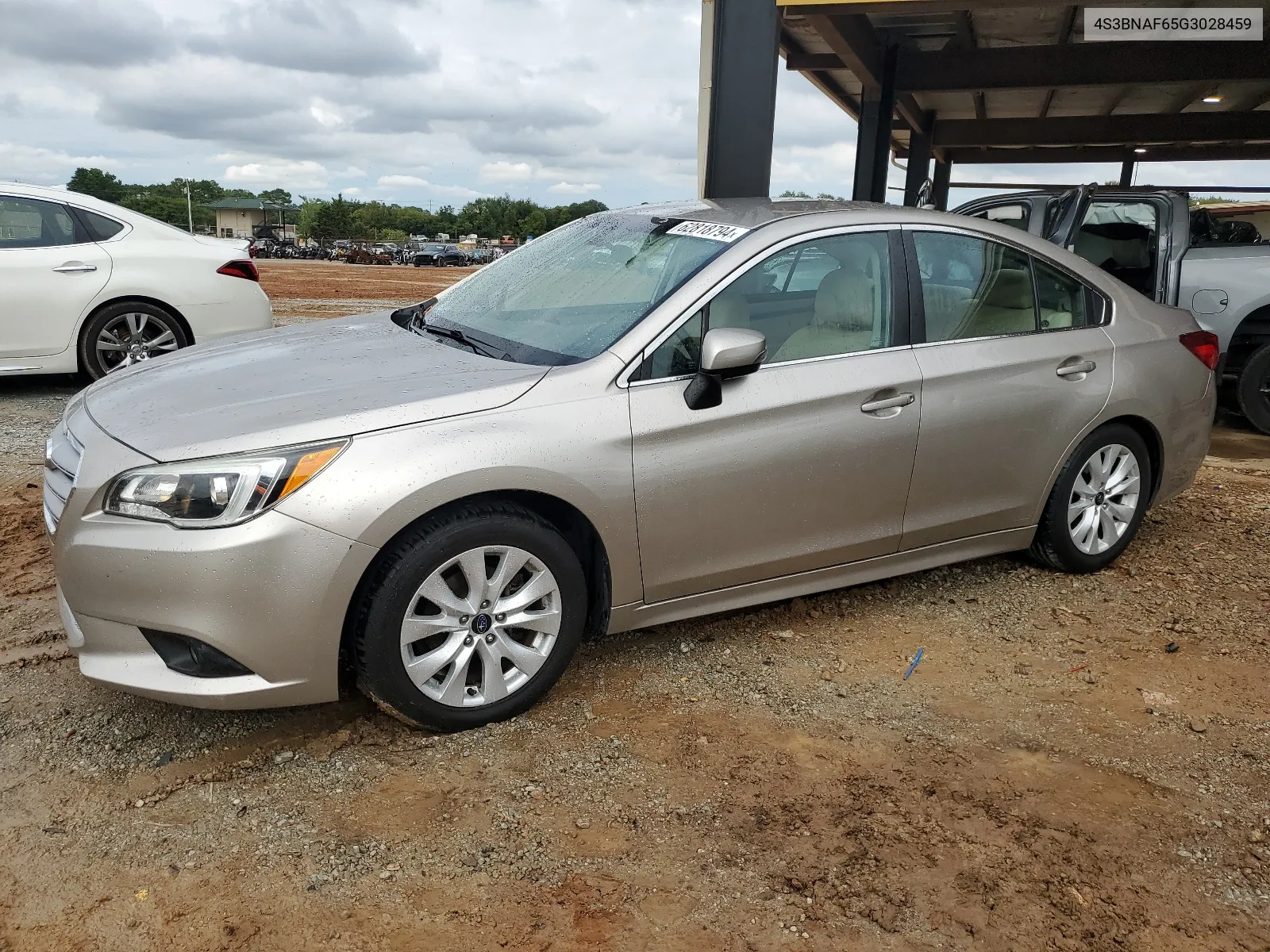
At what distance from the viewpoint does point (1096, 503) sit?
14.7 feet

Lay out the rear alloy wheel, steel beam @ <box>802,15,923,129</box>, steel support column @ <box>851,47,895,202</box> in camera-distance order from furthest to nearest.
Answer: steel support column @ <box>851,47,895,202</box>
steel beam @ <box>802,15,923,129</box>
the rear alloy wheel

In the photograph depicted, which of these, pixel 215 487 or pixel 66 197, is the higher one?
pixel 66 197

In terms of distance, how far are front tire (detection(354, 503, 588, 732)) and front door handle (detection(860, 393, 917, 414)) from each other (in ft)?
4.08

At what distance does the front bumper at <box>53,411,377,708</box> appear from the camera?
2650 mm

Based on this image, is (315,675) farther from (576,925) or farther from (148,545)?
(576,925)

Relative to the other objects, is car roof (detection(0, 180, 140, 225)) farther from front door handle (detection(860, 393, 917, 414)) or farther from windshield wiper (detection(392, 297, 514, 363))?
front door handle (detection(860, 393, 917, 414))

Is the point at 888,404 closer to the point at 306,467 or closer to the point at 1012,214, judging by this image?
the point at 306,467

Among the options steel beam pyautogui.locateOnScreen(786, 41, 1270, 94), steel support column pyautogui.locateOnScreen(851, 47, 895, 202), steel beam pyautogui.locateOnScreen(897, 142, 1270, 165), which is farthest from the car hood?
steel beam pyautogui.locateOnScreen(897, 142, 1270, 165)

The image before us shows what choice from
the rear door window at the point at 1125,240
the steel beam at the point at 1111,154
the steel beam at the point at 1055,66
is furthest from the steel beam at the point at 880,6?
the steel beam at the point at 1111,154

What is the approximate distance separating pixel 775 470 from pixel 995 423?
1.10 meters

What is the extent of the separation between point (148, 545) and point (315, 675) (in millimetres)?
563

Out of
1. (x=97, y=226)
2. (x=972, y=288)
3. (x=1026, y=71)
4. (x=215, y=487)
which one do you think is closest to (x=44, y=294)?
(x=97, y=226)

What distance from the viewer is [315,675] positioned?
2.81 metres

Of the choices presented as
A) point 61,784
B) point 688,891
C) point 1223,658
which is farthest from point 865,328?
point 61,784
